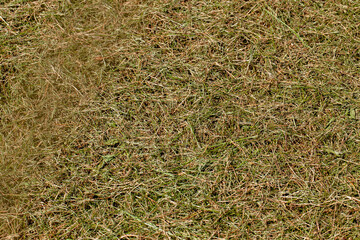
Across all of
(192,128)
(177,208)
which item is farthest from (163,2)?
(177,208)

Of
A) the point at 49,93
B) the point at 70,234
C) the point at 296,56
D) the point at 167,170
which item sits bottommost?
the point at 70,234

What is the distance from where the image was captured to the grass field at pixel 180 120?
8.61 feet

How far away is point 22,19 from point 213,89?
1712mm

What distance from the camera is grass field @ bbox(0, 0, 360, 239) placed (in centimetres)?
262

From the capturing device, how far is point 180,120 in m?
2.76

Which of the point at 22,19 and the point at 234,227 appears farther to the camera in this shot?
the point at 22,19

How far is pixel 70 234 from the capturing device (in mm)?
2648

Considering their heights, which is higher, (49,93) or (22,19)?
(22,19)

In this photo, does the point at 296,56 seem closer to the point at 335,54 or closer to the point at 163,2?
the point at 335,54

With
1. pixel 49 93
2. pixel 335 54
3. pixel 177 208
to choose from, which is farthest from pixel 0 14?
pixel 335 54

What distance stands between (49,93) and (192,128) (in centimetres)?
117

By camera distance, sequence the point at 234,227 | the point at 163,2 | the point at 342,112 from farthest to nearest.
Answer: the point at 163,2, the point at 342,112, the point at 234,227

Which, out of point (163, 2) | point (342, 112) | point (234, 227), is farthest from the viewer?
point (163, 2)

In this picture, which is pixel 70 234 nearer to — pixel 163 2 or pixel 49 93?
pixel 49 93
